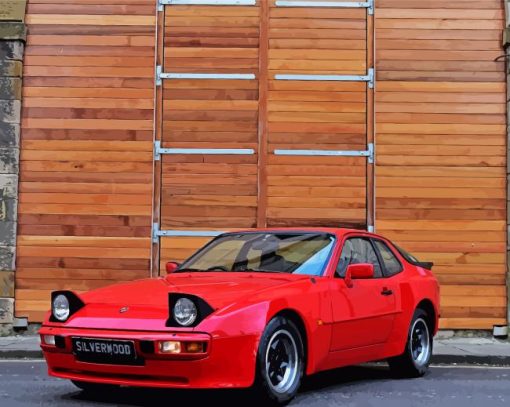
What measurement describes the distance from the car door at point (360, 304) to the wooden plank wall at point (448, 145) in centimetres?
404

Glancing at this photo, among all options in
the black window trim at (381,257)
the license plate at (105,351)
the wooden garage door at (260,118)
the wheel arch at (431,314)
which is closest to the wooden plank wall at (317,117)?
the wooden garage door at (260,118)

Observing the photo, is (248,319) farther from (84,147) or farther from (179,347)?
(84,147)

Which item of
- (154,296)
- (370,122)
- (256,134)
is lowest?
(154,296)

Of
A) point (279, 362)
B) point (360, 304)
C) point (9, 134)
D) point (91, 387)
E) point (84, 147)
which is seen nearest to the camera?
point (279, 362)

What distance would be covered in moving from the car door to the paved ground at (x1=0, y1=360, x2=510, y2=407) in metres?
0.43

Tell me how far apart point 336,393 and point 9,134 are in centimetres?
677

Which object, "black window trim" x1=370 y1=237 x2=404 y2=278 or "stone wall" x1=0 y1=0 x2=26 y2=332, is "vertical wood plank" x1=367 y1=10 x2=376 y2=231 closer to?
"black window trim" x1=370 y1=237 x2=404 y2=278

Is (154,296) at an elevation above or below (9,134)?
below

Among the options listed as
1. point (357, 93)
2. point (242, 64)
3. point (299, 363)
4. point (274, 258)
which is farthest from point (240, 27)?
point (299, 363)

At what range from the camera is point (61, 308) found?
18.3 feet

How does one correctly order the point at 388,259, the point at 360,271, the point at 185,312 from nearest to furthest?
the point at 185,312 → the point at 360,271 → the point at 388,259

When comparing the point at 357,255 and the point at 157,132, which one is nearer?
the point at 357,255

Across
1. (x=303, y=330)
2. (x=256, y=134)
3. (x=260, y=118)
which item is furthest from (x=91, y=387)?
(x=260, y=118)

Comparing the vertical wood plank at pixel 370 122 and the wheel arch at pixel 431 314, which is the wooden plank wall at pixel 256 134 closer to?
the vertical wood plank at pixel 370 122
